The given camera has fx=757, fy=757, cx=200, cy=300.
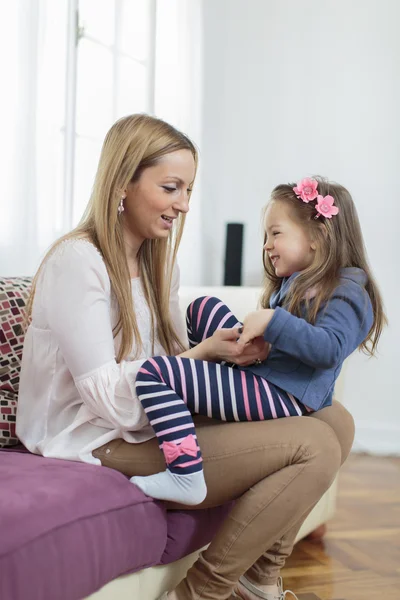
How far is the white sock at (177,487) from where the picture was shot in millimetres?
1352

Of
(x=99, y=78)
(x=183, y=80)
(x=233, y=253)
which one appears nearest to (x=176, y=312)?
(x=99, y=78)

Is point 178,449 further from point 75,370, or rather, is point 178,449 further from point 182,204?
point 182,204

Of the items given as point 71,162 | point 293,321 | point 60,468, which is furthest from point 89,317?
point 71,162

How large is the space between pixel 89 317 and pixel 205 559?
1.63 ft

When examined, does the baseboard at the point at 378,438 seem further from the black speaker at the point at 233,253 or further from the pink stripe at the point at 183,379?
the pink stripe at the point at 183,379

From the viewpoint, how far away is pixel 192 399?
1.46m

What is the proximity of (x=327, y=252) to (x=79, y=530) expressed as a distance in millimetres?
826

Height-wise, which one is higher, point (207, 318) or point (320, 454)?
point (207, 318)

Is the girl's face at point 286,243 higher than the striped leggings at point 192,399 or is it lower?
higher

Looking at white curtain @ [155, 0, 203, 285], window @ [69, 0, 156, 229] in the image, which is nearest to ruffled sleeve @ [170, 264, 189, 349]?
window @ [69, 0, 156, 229]

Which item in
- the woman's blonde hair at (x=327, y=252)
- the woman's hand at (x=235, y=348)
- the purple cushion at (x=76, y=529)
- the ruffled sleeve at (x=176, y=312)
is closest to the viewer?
the purple cushion at (x=76, y=529)

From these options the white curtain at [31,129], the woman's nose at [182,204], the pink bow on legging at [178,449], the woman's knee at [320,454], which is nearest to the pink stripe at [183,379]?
the pink bow on legging at [178,449]

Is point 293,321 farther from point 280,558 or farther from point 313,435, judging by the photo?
point 280,558

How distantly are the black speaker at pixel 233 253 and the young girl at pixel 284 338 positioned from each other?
170cm
